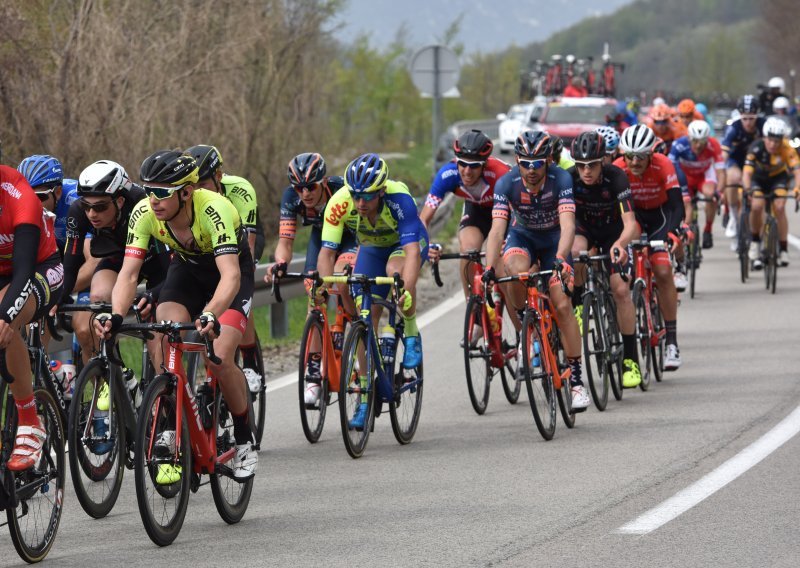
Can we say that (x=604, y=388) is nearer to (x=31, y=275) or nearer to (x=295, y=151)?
(x=31, y=275)

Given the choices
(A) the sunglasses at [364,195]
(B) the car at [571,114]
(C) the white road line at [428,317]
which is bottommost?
(C) the white road line at [428,317]

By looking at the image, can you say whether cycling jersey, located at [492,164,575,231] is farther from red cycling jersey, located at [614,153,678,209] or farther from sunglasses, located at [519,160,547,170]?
red cycling jersey, located at [614,153,678,209]

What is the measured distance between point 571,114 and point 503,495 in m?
28.7

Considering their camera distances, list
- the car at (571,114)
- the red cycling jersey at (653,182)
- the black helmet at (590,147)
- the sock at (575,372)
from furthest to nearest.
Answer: the car at (571,114), the red cycling jersey at (653,182), the black helmet at (590,147), the sock at (575,372)

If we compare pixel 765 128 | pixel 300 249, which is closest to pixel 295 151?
pixel 300 249

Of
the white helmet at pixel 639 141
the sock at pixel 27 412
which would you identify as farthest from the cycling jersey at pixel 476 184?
the sock at pixel 27 412

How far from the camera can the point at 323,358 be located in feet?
32.4

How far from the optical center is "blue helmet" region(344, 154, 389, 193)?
970cm

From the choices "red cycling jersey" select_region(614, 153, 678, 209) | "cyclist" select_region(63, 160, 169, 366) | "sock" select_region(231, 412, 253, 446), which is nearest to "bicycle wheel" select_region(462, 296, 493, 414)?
"red cycling jersey" select_region(614, 153, 678, 209)

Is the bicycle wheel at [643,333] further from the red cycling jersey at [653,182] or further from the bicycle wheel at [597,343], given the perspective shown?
the red cycling jersey at [653,182]

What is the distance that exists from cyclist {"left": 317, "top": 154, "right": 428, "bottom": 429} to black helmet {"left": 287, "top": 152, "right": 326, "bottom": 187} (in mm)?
301

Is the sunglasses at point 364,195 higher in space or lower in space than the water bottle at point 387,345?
higher

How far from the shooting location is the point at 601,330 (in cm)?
1129

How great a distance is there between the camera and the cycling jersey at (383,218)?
10.0 metres
